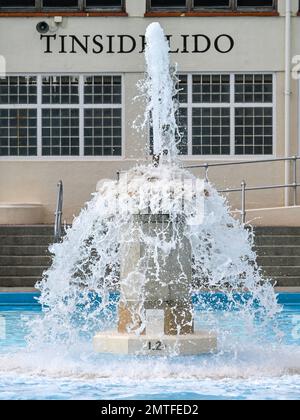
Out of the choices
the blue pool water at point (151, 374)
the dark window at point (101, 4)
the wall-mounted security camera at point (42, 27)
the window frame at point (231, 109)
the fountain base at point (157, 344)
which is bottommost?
the blue pool water at point (151, 374)

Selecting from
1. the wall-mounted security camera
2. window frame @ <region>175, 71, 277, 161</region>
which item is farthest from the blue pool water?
the wall-mounted security camera

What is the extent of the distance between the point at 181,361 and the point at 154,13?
1690 centimetres

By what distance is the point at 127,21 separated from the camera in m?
28.8

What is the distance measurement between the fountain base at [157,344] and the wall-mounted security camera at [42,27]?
1626 cm

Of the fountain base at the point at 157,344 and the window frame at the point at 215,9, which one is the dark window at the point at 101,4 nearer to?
the window frame at the point at 215,9

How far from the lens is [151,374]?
1229 cm

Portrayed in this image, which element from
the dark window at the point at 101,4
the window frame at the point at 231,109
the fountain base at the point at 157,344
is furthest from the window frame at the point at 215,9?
the fountain base at the point at 157,344

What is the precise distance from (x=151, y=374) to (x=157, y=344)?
805 mm

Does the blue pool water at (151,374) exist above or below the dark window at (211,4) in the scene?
below

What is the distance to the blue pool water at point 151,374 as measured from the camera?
11375mm
